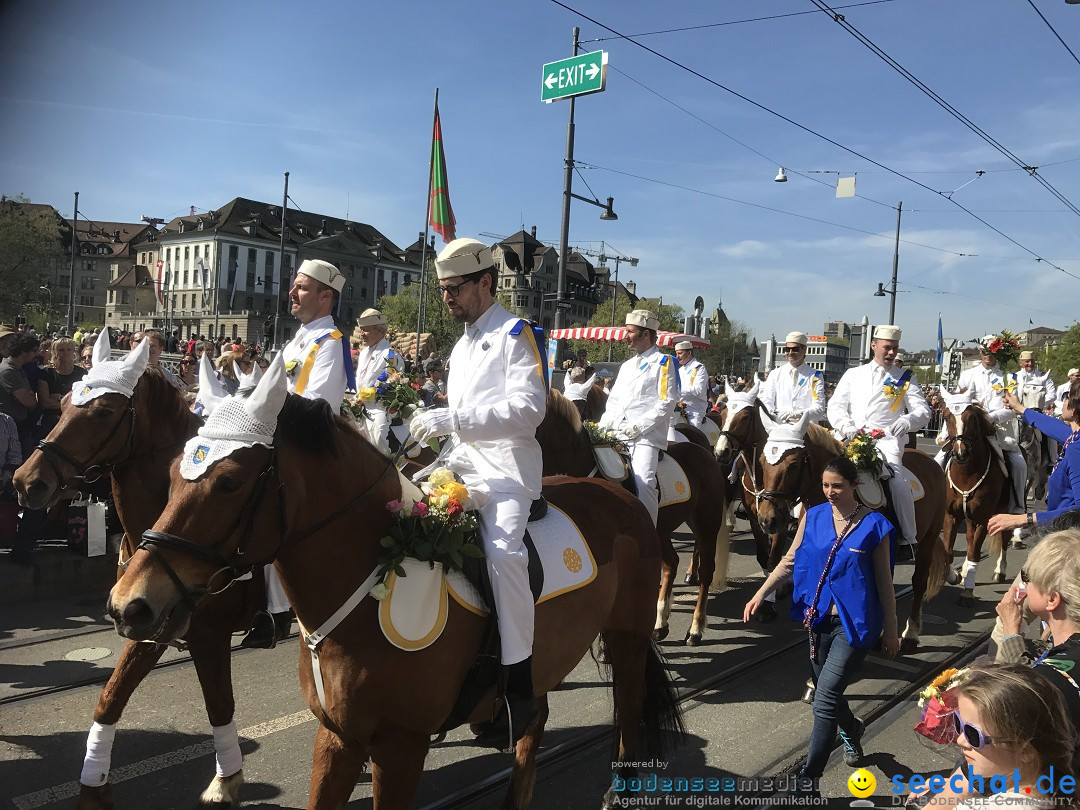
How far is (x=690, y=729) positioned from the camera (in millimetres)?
5496

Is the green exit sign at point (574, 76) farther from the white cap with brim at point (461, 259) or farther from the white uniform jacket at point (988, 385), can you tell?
the white cap with brim at point (461, 259)

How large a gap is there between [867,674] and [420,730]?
521cm

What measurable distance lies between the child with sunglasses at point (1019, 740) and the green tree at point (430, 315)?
2403 inches

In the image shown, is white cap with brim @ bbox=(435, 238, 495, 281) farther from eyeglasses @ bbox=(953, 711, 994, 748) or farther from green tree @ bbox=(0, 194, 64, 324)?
green tree @ bbox=(0, 194, 64, 324)

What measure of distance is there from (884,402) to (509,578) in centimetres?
628

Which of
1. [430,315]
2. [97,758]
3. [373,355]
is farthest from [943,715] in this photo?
[430,315]

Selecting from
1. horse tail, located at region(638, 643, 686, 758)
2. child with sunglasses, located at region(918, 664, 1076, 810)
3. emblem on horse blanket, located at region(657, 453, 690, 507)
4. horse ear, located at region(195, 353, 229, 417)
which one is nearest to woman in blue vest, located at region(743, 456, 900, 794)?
horse tail, located at region(638, 643, 686, 758)

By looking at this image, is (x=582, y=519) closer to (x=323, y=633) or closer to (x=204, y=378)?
(x=323, y=633)

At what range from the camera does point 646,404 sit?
7.88 metres

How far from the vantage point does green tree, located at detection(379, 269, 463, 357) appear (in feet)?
222

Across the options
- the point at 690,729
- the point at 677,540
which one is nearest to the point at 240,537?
the point at 690,729

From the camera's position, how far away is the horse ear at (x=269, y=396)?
2746 mm

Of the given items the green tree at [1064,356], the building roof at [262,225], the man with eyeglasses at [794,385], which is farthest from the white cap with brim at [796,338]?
the building roof at [262,225]

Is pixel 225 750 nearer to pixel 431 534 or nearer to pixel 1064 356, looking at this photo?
pixel 431 534
